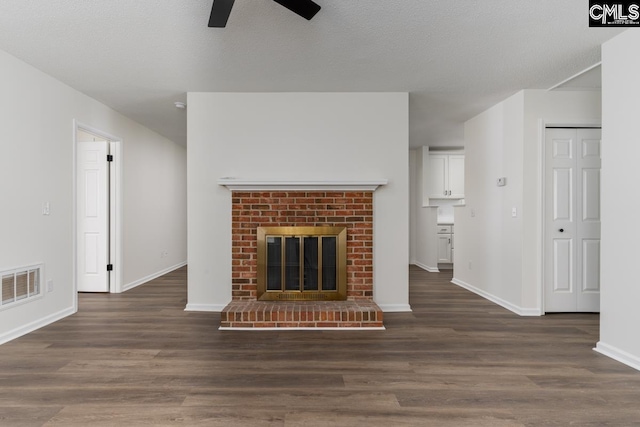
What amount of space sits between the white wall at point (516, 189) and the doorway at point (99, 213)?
4.80 meters

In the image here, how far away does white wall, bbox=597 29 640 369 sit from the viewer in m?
2.48

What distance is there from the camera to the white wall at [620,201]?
2.48 meters

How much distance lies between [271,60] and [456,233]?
3.82 metres

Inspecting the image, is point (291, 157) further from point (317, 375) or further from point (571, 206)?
point (571, 206)

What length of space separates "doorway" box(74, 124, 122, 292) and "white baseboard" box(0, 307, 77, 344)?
1.01m

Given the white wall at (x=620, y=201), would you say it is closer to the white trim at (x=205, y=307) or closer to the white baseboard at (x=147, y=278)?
the white trim at (x=205, y=307)

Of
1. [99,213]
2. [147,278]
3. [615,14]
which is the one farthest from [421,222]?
[99,213]

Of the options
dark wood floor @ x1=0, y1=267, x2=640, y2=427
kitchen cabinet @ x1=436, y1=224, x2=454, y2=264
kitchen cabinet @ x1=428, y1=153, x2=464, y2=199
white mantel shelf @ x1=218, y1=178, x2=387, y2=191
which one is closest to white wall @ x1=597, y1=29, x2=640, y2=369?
dark wood floor @ x1=0, y1=267, x2=640, y2=427

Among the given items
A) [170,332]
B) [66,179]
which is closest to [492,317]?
[170,332]

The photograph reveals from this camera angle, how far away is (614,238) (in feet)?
8.66

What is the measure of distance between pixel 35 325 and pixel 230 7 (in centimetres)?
327

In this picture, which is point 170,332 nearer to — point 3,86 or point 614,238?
point 3,86

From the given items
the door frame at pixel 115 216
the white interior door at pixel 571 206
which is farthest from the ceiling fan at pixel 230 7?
the door frame at pixel 115 216

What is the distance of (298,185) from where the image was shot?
3.71 m
